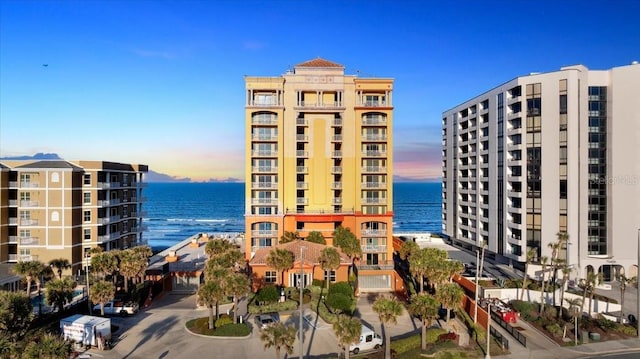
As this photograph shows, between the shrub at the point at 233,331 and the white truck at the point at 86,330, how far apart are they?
8619 mm

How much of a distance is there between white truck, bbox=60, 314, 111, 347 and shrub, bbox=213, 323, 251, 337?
28.3ft

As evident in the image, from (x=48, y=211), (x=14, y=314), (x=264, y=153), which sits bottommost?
(x=14, y=314)

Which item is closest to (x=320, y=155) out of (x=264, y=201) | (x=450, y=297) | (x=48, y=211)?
(x=264, y=201)

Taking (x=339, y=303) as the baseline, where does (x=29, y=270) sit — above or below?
above

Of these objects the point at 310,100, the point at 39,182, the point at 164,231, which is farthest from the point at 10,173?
the point at 164,231

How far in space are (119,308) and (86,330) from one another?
8414 mm

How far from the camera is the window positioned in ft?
168

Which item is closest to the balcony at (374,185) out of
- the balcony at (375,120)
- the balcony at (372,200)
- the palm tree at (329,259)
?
the balcony at (372,200)

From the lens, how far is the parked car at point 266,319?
126ft

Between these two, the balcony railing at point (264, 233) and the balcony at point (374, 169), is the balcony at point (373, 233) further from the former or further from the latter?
the balcony railing at point (264, 233)

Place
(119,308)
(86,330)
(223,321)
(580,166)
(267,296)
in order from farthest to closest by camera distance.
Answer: (580,166)
(267,296)
(119,308)
(223,321)
(86,330)

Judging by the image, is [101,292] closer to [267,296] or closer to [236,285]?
[236,285]

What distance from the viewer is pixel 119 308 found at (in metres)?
41.9

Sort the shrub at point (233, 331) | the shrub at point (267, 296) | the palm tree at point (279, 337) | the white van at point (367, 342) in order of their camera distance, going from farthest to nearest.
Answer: the shrub at point (267, 296) < the shrub at point (233, 331) < the white van at point (367, 342) < the palm tree at point (279, 337)
